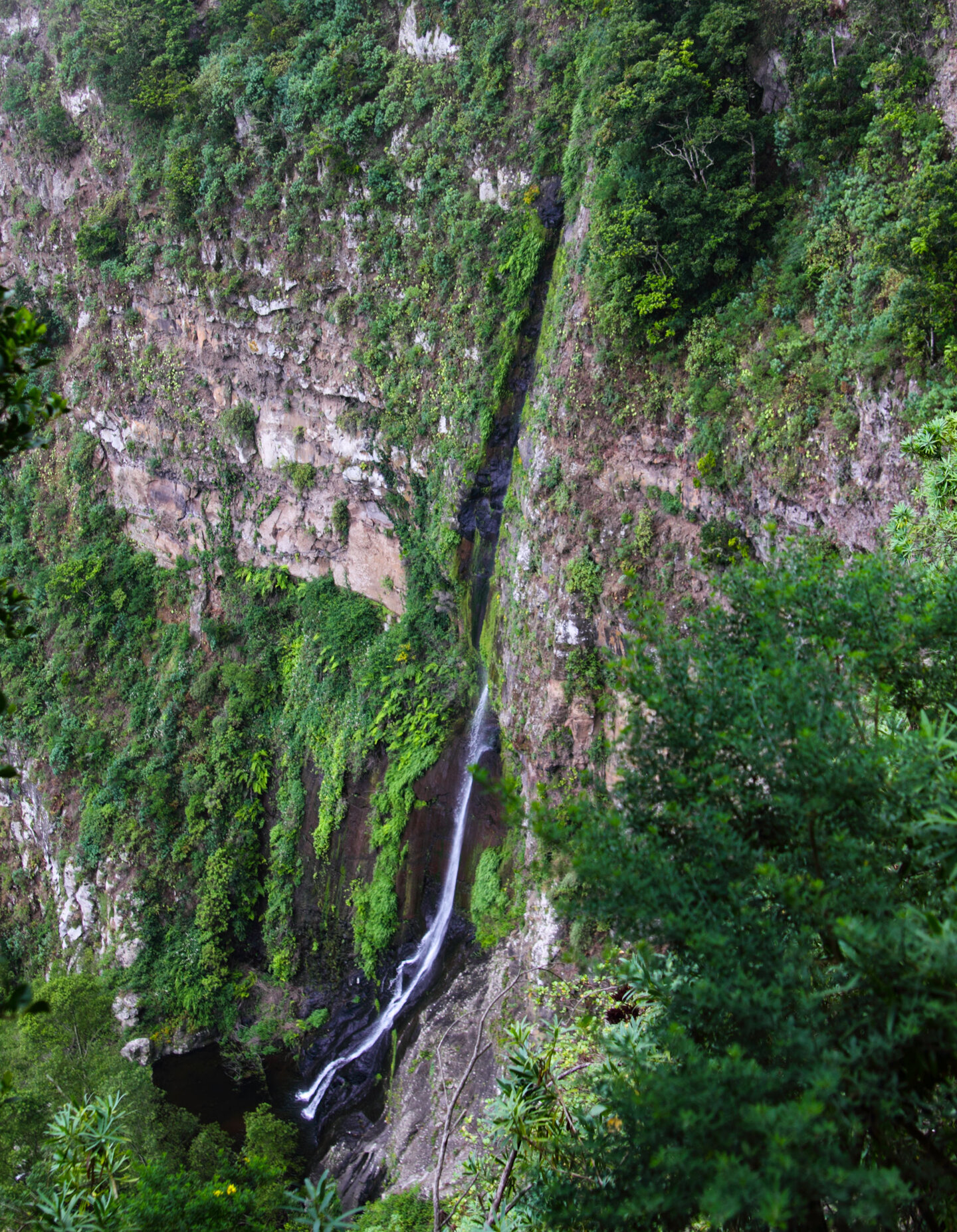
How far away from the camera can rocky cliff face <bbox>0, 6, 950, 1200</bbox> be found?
10703mm

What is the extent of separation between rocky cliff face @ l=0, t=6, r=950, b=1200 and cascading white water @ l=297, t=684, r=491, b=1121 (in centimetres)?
36

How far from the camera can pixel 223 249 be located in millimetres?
19094

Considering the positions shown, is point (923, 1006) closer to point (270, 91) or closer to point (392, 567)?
point (392, 567)

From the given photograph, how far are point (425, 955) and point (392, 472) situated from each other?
999 cm

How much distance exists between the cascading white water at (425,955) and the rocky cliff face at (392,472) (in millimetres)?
363

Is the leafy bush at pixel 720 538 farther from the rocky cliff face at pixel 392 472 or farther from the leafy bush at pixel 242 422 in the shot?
the leafy bush at pixel 242 422

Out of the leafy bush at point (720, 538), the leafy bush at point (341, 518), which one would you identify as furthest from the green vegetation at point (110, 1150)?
the leafy bush at point (341, 518)

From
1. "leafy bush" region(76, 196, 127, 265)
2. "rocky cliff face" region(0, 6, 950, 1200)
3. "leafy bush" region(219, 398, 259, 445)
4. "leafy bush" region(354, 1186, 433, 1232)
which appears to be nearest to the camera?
"leafy bush" region(354, 1186, 433, 1232)

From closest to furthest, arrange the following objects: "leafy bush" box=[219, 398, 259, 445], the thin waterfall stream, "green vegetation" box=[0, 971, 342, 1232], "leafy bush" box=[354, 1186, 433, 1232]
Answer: "green vegetation" box=[0, 971, 342, 1232] < "leafy bush" box=[354, 1186, 433, 1232] < the thin waterfall stream < "leafy bush" box=[219, 398, 259, 445]

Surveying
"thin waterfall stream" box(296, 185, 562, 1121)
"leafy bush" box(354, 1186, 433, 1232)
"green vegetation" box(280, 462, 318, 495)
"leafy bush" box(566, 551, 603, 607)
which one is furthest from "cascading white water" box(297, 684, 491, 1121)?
"green vegetation" box(280, 462, 318, 495)

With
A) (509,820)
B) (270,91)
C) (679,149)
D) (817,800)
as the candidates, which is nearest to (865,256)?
(679,149)

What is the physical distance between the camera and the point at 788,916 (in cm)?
380

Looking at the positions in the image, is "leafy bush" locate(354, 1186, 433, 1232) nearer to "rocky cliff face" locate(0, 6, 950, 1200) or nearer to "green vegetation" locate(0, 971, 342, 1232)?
"green vegetation" locate(0, 971, 342, 1232)

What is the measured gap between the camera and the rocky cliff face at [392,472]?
1070cm
